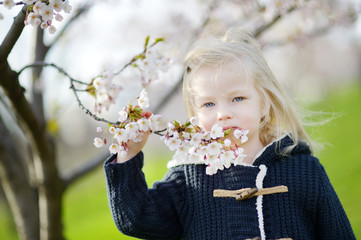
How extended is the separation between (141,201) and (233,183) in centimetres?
40

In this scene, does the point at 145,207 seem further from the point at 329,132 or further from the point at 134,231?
the point at 329,132

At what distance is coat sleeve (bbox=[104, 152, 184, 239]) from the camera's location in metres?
1.59

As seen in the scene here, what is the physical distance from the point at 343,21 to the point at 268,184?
2388 mm

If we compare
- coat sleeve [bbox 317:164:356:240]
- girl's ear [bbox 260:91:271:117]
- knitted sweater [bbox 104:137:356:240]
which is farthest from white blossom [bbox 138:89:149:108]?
coat sleeve [bbox 317:164:356:240]

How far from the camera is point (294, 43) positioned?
356 centimetres

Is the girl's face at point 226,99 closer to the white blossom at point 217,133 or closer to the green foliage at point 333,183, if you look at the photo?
the white blossom at point 217,133

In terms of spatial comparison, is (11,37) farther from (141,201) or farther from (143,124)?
(141,201)

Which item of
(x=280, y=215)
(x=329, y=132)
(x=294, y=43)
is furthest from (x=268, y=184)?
(x=329, y=132)

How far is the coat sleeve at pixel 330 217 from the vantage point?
164 centimetres

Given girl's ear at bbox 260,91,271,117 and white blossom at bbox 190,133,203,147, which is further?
girl's ear at bbox 260,91,271,117

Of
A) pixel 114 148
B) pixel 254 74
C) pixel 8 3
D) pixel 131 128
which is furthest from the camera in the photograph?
pixel 254 74

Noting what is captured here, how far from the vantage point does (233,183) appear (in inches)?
65.1

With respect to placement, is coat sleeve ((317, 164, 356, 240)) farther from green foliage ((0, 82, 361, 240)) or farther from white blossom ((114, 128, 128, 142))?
green foliage ((0, 82, 361, 240))

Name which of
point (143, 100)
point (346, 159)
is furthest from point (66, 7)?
point (346, 159)
